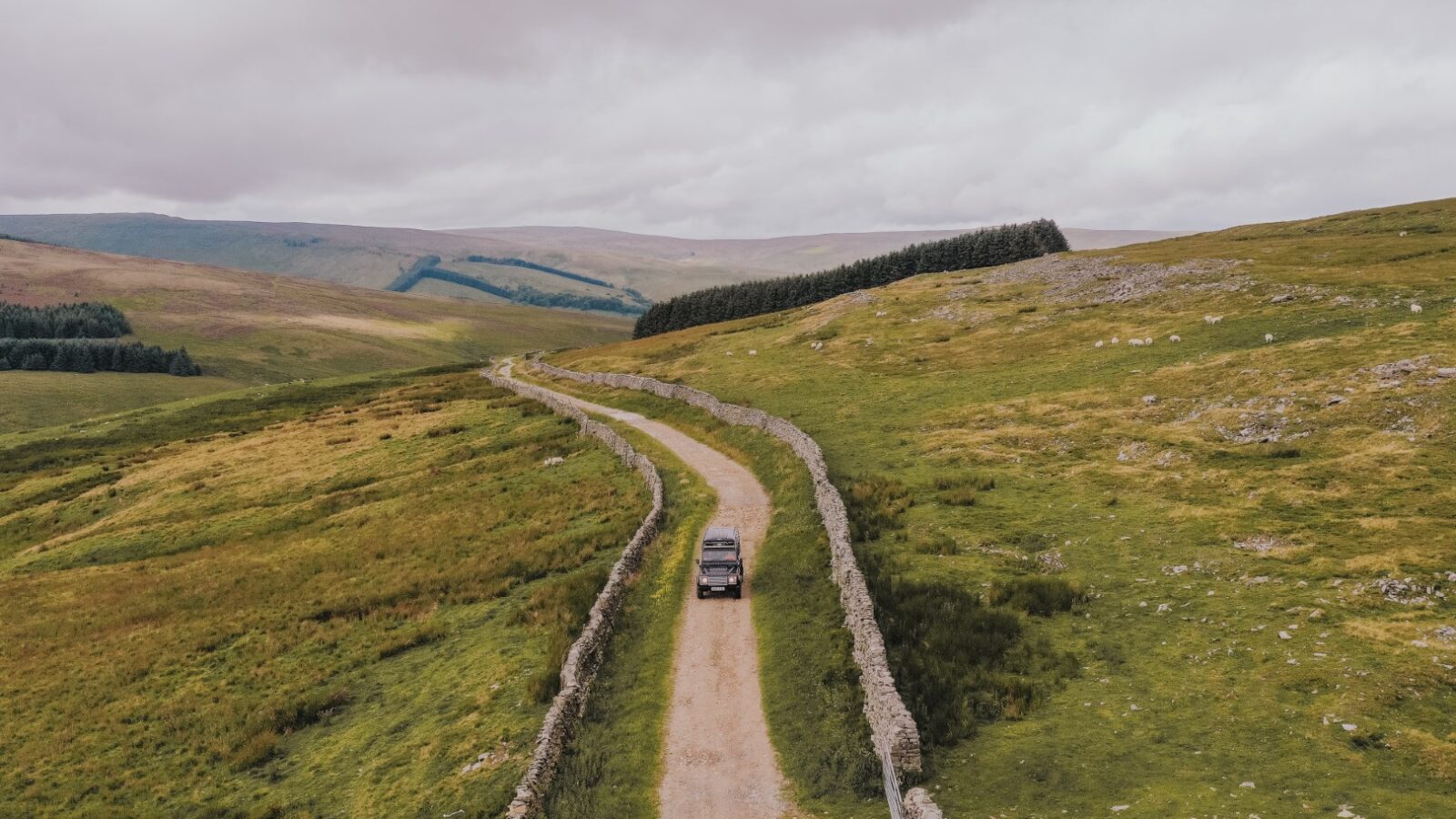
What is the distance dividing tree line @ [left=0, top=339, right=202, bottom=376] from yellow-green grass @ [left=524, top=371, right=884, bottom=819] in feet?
588

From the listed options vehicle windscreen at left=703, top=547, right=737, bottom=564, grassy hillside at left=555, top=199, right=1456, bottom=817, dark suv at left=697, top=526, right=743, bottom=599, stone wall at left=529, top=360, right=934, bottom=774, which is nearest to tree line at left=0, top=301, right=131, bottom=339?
grassy hillside at left=555, top=199, right=1456, bottom=817

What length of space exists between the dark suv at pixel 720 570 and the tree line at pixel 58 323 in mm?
218783

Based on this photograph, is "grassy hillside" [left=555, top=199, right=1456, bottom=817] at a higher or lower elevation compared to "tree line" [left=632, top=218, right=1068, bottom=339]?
lower

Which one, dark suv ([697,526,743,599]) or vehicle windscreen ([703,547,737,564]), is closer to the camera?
dark suv ([697,526,743,599])

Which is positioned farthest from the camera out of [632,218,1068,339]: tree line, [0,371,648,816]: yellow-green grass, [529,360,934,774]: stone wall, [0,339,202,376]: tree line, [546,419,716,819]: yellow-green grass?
[0,339,202,376]: tree line

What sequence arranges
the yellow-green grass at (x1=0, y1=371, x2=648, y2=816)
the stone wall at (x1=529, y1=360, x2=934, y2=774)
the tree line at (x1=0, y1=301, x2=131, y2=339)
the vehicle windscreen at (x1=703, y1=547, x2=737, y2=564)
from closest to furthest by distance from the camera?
the stone wall at (x1=529, y1=360, x2=934, y2=774), the yellow-green grass at (x1=0, y1=371, x2=648, y2=816), the vehicle windscreen at (x1=703, y1=547, x2=737, y2=564), the tree line at (x1=0, y1=301, x2=131, y2=339)

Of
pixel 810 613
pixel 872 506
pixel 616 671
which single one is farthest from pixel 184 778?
pixel 872 506

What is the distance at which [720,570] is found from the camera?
2719cm

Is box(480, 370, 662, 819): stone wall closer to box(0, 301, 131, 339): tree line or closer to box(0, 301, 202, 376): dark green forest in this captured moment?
box(0, 301, 202, 376): dark green forest

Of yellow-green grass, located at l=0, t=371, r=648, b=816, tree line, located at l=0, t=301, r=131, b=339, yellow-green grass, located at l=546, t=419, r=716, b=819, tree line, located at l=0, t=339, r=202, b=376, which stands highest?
tree line, located at l=0, t=301, r=131, b=339

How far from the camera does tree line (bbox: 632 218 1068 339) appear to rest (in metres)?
132

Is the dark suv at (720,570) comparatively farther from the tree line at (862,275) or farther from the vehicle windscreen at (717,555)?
the tree line at (862,275)

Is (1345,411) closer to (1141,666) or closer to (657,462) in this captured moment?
(1141,666)

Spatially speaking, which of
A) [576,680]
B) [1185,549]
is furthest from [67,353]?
[1185,549]
